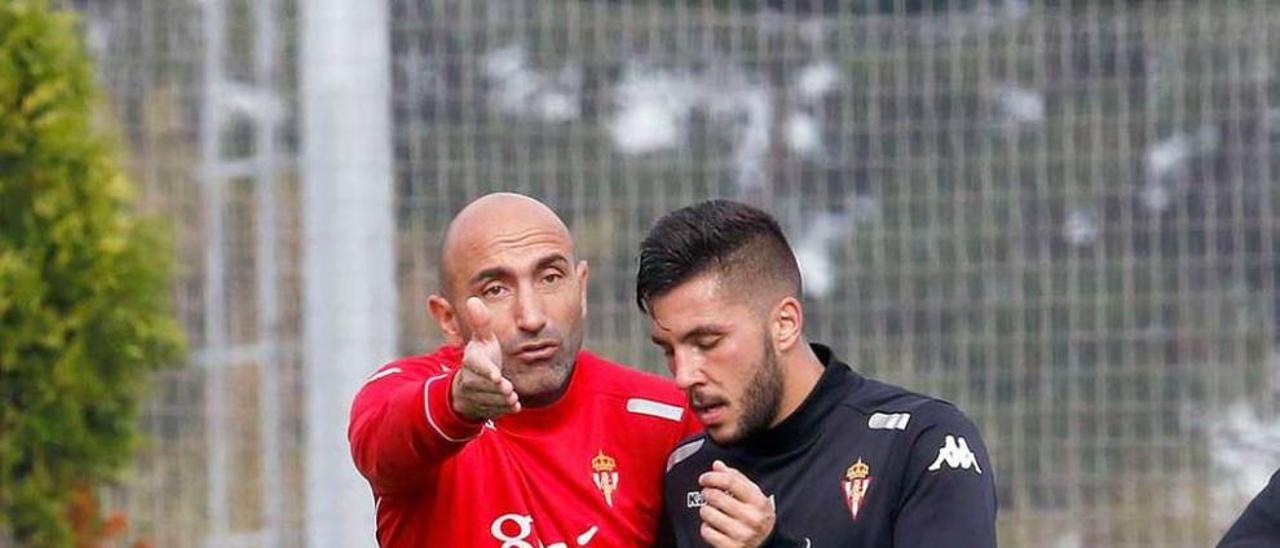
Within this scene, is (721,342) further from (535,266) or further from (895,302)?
(895,302)

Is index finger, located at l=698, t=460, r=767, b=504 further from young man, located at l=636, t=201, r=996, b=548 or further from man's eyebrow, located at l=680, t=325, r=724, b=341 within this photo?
man's eyebrow, located at l=680, t=325, r=724, b=341

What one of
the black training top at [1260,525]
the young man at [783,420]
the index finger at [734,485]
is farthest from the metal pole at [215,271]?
the black training top at [1260,525]

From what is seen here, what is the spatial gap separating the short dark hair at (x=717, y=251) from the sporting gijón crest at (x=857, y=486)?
0.38 meters

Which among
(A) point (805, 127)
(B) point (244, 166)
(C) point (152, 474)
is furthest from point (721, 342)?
(C) point (152, 474)

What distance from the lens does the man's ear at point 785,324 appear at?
454 centimetres

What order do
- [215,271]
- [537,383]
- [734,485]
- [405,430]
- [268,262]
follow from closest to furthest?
[734,485] → [405,430] → [537,383] → [268,262] → [215,271]

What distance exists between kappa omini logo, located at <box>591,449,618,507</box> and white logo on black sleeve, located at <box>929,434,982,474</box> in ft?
2.43

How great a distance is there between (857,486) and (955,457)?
7.6 inches

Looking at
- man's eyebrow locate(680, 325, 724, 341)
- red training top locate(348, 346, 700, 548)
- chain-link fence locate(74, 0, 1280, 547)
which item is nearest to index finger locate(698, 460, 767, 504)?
man's eyebrow locate(680, 325, 724, 341)

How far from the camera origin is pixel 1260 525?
4.29 metres

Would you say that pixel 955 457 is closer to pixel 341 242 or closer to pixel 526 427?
pixel 526 427

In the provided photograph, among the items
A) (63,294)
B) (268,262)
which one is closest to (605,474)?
(268,262)

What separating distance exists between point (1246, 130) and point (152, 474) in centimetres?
407

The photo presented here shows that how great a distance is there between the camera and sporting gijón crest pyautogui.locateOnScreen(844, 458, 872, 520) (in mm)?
4383
